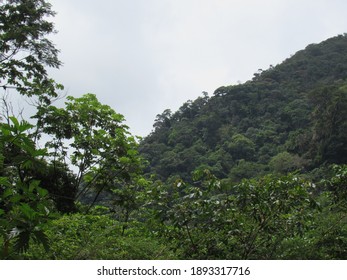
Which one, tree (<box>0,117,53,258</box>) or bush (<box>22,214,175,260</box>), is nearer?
tree (<box>0,117,53,258</box>)

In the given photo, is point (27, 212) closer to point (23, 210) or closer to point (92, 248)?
point (23, 210)

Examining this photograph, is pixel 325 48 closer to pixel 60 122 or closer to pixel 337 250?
pixel 60 122

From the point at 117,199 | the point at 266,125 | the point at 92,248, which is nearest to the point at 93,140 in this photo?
the point at 117,199

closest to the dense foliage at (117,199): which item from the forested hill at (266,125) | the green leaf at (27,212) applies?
the green leaf at (27,212)

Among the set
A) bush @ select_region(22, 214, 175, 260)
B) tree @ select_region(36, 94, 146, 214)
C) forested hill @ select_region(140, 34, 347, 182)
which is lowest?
bush @ select_region(22, 214, 175, 260)

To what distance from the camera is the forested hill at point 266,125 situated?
29.3 meters

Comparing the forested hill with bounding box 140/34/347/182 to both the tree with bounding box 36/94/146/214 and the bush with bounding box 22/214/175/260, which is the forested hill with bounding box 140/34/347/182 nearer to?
the tree with bounding box 36/94/146/214

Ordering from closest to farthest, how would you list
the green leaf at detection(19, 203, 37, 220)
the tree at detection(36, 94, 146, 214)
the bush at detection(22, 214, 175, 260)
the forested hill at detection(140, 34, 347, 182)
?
the green leaf at detection(19, 203, 37, 220)
the bush at detection(22, 214, 175, 260)
the tree at detection(36, 94, 146, 214)
the forested hill at detection(140, 34, 347, 182)

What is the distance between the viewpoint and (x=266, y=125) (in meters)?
42.9

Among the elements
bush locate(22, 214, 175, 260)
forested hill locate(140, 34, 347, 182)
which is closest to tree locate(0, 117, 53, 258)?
bush locate(22, 214, 175, 260)

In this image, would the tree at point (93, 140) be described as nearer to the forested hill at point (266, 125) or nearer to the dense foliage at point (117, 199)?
the dense foliage at point (117, 199)

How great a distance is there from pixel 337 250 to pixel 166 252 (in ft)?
4.91

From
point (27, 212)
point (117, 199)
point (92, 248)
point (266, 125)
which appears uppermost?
point (266, 125)

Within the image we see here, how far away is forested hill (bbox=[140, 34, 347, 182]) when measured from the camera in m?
29.3
